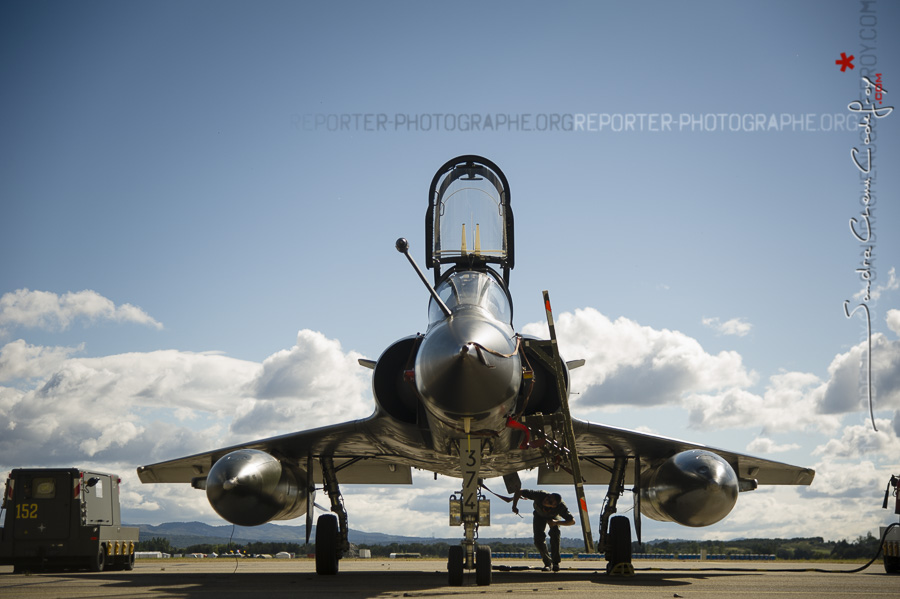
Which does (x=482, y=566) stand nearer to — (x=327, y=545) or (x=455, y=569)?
(x=455, y=569)

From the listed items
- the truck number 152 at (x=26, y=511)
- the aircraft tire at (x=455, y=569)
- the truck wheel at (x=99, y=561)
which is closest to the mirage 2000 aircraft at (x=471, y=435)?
the aircraft tire at (x=455, y=569)

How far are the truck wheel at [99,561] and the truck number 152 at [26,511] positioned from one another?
1175 millimetres

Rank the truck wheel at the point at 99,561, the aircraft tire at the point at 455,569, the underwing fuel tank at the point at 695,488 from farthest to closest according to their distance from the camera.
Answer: the truck wheel at the point at 99,561 < the underwing fuel tank at the point at 695,488 < the aircraft tire at the point at 455,569

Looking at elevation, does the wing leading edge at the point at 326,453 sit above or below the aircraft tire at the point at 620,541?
above

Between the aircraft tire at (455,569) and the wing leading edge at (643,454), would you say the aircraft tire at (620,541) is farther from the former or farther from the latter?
the aircraft tire at (455,569)

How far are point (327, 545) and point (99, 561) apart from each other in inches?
183

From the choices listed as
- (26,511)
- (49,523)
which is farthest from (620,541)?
(26,511)

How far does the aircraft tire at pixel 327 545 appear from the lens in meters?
11.7

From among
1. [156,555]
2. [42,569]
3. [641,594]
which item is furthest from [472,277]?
[156,555]

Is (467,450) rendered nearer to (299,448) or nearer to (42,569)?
(299,448)

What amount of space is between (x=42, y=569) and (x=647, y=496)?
985 cm

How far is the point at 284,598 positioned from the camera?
7.17m

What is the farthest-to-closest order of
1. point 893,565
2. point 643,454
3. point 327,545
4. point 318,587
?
point 893,565 → point 643,454 → point 327,545 → point 318,587

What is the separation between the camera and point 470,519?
28.3ft
